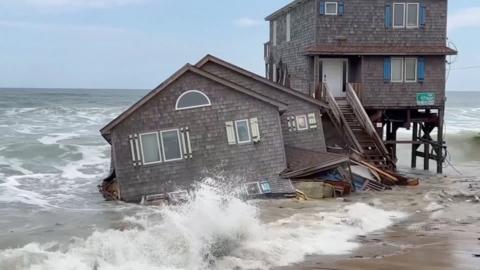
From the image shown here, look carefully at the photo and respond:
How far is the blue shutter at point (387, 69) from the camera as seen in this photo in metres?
29.3

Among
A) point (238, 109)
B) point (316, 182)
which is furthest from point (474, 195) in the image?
point (238, 109)

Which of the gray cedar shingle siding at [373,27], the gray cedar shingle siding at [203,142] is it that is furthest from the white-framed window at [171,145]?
the gray cedar shingle siding at [373,27]

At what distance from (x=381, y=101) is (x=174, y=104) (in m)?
10.6

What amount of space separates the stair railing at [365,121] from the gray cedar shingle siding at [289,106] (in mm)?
2066

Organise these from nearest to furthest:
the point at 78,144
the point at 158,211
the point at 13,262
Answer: the point at 13,262 → the point at 158,211 → the point at 78,144

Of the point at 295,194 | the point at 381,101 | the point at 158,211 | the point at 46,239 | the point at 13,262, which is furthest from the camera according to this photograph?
the point at 381,101

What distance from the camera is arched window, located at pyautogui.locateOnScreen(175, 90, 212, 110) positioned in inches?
922

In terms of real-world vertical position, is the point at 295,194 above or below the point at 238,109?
below

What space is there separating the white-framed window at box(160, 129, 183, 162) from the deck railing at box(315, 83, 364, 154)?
304 inches

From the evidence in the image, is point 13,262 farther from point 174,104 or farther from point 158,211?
point 174,104

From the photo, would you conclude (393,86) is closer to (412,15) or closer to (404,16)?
(404,16)

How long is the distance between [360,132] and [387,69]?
3.47 m

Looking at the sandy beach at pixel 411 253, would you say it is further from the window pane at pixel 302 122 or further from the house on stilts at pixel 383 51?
the house on stilts at pixel 383 51

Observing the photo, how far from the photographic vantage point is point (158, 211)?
2084 cm
